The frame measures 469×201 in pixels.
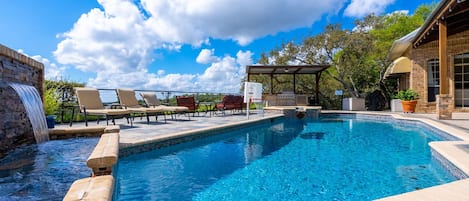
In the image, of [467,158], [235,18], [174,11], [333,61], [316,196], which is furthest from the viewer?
[333,61]

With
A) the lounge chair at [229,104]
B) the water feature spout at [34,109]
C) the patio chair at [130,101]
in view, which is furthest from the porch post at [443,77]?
the water feature spout at [34,109]

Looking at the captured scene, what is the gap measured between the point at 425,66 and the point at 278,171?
11.6 m

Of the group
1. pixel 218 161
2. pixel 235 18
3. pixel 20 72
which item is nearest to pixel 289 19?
pixel 235 18

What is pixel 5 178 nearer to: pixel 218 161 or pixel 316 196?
pixel 218 161

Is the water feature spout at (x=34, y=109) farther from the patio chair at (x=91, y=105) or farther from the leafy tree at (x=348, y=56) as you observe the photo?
the leafy tree at (x=348, y=56)

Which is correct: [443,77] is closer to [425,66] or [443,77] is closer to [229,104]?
[425,66]

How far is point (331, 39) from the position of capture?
1547 centimetres

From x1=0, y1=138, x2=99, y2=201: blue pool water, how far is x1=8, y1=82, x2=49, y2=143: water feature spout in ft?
0.78

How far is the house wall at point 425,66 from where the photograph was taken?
11320 millimetres

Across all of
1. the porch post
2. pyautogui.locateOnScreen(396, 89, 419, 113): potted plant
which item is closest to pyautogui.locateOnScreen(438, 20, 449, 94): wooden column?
the porch post

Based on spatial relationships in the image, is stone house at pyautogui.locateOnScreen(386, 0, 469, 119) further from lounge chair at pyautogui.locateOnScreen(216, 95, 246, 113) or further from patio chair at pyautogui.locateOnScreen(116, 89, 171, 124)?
patio chair at pyautogui.locateOnScreen(116, 89, 171, 124)

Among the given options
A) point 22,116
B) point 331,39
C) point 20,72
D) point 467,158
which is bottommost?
point 467,158

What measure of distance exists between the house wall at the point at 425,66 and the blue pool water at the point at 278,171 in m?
7.18

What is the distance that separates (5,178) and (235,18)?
11.0 m
